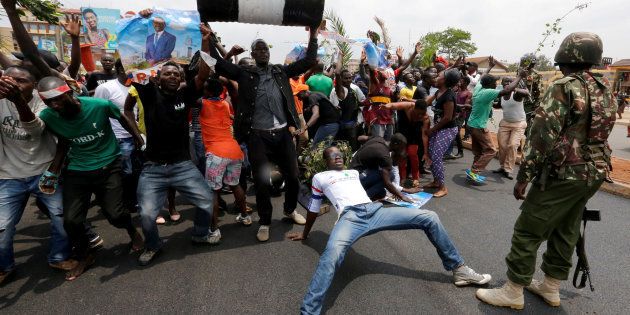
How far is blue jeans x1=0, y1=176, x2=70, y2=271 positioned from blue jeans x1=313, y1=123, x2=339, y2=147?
338 centimetres

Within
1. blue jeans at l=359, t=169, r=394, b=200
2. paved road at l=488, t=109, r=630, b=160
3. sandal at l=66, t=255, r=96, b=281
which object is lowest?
sandal at l=66, t=255, r=96, b=281

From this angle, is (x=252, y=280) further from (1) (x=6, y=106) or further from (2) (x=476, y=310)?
(1) (x=6, y=106)

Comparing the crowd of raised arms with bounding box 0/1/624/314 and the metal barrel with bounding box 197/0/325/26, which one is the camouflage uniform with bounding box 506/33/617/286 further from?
the metal barrel with bounding box 197/0/325/26

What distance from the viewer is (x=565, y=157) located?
2291 millimetres

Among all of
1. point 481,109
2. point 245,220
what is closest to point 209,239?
point 245,220

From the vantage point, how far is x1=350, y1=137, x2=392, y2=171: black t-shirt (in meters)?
3.76

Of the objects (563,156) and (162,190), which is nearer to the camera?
(563,156)

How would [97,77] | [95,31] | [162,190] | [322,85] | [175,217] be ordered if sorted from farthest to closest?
[322,85] → [97,77] → [175,217] → [95,31] → [162,190]

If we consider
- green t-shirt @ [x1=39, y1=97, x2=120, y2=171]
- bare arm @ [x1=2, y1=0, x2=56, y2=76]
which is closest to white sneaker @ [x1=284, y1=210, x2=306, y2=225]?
green t-shirt @ [x1=39, y1=97, x2=120, y2=171]

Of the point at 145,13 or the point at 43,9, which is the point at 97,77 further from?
the point at 145,13

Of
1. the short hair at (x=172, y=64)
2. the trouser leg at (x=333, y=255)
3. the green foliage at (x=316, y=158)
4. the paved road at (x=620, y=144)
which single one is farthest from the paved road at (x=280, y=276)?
the paved road at (x=620, y=144)

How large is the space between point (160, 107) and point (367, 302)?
2.52m

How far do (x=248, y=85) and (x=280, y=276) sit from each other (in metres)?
1.91

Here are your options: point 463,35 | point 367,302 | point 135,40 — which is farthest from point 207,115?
point 463,35
